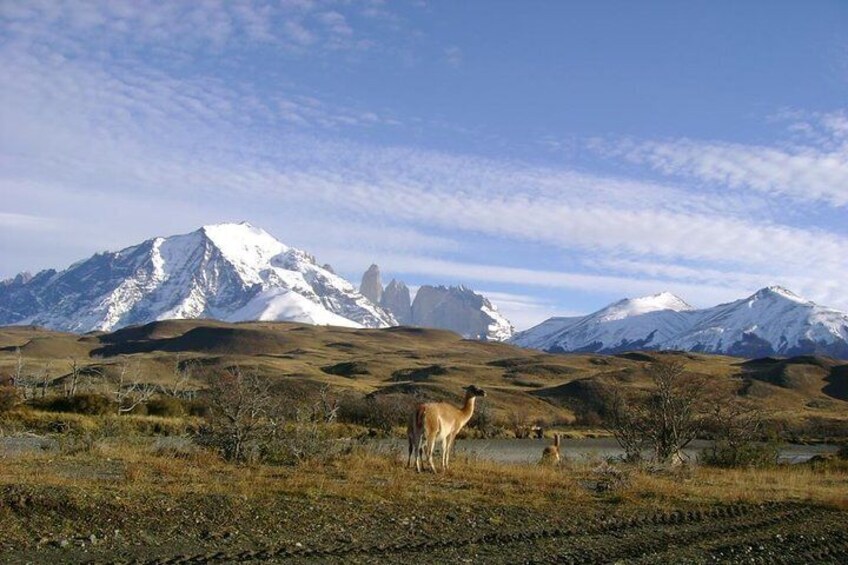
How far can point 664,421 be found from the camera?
28969mm

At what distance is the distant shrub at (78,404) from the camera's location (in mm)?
60875

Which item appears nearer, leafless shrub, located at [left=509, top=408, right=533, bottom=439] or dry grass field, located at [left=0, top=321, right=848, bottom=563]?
dry grass field, located at [left=0, top=321, right=848, bottom=563]

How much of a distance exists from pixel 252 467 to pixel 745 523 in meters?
11.3

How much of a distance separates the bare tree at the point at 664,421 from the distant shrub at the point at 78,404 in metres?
42.3

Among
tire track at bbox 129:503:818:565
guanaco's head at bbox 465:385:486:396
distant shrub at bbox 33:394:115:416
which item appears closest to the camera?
tire track at bbox 129:503:818:565

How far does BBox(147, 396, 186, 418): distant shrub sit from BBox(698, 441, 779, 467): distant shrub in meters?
46.1

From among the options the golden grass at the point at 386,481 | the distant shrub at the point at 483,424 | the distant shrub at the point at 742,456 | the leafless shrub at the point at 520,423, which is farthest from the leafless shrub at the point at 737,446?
the leafless shrub at the point at 520,423

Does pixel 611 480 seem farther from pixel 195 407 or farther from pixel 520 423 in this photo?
pixel 520 423

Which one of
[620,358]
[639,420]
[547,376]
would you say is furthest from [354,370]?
[639,420]

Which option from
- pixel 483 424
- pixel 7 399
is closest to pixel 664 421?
pixel 483 424

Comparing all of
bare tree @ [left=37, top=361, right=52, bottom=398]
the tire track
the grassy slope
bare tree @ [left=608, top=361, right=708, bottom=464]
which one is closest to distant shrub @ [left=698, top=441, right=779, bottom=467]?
bare tree @ [left=608, top=361, right=708, bottom=464]

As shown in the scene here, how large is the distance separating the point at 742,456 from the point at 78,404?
1939 inches

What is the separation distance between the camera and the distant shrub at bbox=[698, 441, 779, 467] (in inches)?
1183

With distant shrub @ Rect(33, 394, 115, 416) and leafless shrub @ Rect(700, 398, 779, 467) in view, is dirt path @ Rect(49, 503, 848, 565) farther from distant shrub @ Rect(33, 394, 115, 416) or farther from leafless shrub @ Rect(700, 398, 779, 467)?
distant shrub @ Rect(33, 394, 115, 416)
